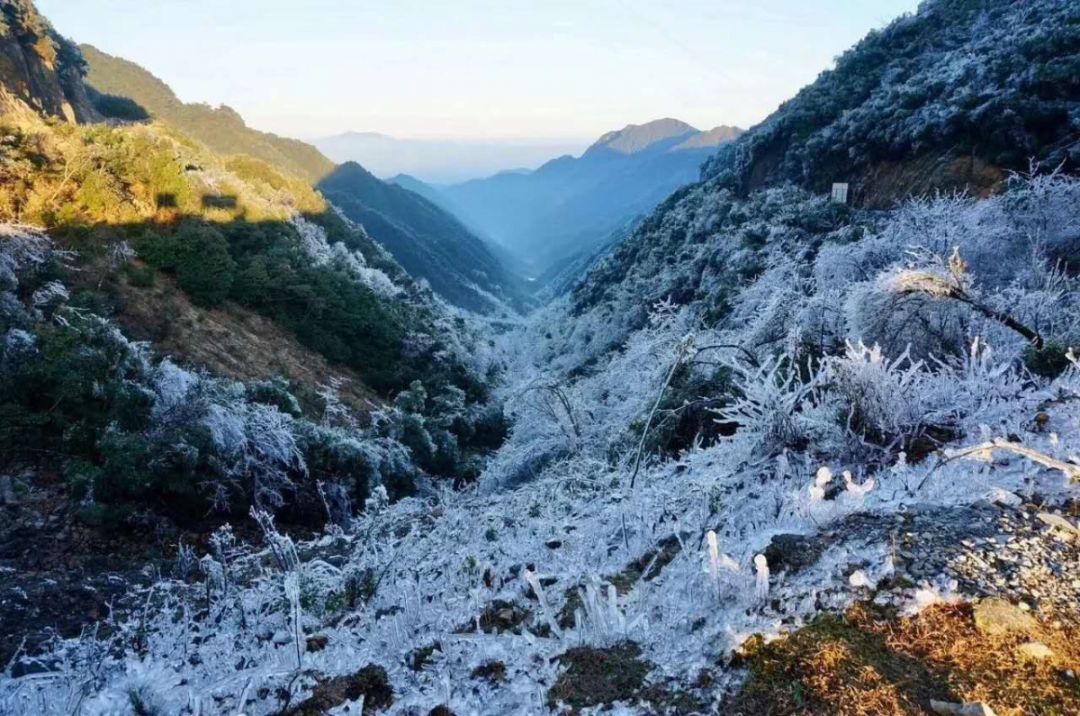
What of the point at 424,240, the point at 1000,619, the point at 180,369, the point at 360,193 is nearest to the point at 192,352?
the point at 180,369

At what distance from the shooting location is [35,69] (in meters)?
25.6

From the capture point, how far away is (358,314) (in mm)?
18984

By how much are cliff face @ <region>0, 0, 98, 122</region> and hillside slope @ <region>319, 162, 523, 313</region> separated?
2868 centimetres

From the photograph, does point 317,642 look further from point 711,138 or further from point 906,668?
point 711,138

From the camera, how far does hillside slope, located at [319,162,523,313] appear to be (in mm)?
59875

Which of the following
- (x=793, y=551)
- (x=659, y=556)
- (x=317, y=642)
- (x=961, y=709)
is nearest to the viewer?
(x=961, y=709)

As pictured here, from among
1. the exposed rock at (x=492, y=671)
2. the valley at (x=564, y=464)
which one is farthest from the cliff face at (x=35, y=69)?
the exposed rock at (x=492, y=671)

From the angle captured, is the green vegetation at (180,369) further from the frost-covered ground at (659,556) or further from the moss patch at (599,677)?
the moss patch at (599,677)

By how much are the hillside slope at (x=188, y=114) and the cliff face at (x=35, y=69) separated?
32.7 meters

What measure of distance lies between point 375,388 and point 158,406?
8781 mm

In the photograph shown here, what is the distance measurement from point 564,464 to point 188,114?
7816 cm

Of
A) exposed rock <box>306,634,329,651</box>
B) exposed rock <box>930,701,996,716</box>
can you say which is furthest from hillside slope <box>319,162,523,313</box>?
exposed rock <box>930,701,996,716</box>

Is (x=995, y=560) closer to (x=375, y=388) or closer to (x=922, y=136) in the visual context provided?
(x=375, y=388)

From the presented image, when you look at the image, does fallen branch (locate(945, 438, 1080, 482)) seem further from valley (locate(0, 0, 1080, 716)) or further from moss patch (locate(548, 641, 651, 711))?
moss patch (locate(548, 641, 651, 711))
